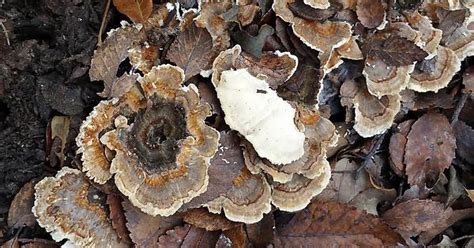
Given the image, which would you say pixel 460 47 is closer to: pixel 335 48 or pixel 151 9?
pixel 335 48

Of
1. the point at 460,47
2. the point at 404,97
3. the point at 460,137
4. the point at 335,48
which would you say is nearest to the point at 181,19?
the point at 335,48

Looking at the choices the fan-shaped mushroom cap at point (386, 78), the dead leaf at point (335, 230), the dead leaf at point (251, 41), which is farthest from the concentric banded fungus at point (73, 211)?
the fan-shaped mushroom cap at point (386, 78)

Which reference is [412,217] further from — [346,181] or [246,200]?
[246,200]

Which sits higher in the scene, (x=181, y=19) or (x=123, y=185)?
(x=181, y=19)

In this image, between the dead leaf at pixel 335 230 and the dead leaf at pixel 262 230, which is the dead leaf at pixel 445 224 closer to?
the dead leaf at pixel 335 230

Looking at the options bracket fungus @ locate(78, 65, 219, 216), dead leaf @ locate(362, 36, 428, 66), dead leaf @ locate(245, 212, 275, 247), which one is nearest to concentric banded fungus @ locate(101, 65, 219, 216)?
bracket fungus @ locate(78, 65, 219, 216)
